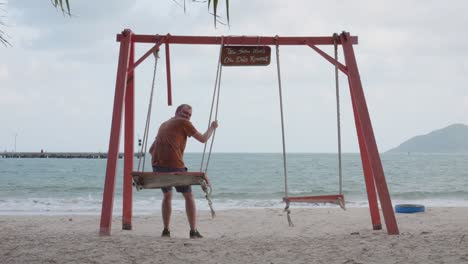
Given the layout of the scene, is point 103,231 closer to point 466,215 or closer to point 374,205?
point 374,205

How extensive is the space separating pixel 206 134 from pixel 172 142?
0.36 metres

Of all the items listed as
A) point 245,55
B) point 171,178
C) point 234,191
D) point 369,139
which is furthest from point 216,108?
point 234,191

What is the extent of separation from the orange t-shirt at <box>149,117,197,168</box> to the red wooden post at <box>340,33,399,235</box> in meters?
1.70

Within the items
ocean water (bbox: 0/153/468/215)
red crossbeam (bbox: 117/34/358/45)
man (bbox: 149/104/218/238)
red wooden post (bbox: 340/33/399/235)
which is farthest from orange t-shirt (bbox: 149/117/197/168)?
ocean water (bbox: 0/153/468/215)

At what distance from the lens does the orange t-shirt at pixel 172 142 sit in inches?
215

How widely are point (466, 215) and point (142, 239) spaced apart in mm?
6956

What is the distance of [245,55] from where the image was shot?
5.89m

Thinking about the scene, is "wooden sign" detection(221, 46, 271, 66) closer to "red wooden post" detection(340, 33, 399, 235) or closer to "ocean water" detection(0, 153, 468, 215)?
"red wooden post" detection(340, 33, 399, 235)

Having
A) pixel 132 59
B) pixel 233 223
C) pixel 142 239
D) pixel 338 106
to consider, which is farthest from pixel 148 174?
pixel 233 223

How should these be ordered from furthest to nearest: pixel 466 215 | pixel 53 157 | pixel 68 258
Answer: pixel 53 157 → pixel 466 215 → pixel 68 258

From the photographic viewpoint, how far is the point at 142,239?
4.93 metres

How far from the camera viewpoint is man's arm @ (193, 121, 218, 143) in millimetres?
5381

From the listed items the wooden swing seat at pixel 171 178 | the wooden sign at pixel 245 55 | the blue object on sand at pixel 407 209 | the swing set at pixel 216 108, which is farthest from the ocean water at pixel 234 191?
the wooden swing seat at pixel 171 178

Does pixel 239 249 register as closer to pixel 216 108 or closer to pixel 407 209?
pixel 216 108
